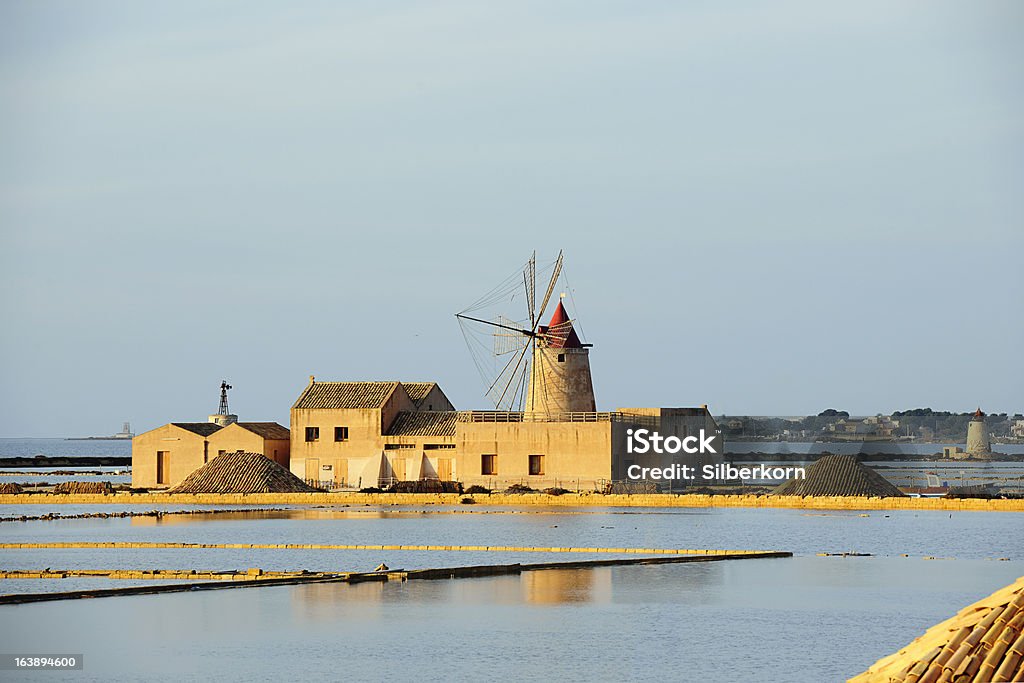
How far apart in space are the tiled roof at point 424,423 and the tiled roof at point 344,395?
78 centimetres

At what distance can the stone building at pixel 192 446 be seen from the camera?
42281 millimetres

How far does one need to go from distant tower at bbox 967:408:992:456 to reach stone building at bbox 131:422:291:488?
60.3 metres

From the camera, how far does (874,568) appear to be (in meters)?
22.0

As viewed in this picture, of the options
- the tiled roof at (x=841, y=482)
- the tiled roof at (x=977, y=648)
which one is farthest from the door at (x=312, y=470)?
the tiled roof at (x=977, y=648)

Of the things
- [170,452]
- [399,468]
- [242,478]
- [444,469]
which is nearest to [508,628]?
[444,469]

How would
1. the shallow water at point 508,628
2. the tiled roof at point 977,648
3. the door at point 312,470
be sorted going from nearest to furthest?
the tiled roof at point 977,648, the shallow water at point 508,628, the door at point 312,470

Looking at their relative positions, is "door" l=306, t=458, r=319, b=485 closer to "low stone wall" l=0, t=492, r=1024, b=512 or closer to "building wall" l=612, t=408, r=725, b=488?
"low stone wall" l=0, t=492, r=1024, b=512

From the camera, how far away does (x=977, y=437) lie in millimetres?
100125

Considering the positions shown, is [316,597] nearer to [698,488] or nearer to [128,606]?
[128,606]

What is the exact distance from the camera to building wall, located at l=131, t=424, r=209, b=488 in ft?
139

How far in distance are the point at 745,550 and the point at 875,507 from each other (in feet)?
44.5

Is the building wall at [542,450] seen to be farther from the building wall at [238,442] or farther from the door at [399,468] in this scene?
the building wall at [238,442]

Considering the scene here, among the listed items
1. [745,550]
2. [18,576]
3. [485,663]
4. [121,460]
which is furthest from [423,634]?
[121,460]

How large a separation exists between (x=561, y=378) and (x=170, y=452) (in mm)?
11110
